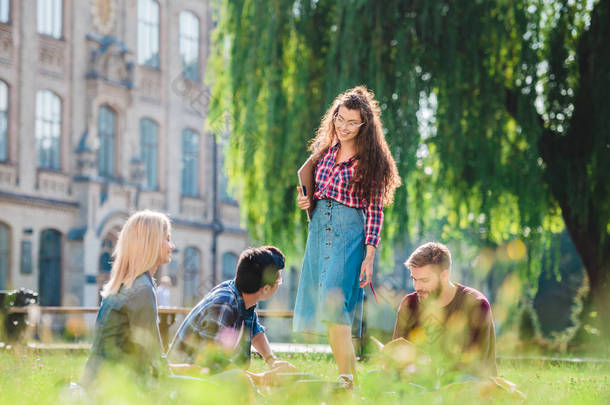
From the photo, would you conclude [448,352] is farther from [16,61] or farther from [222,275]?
[222,275]

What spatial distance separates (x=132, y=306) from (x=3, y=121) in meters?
20.0

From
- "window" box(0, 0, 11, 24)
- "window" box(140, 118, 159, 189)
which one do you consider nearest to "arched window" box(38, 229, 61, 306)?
"window" box(140, 118, 159, 189)

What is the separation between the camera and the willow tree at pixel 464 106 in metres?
12.8

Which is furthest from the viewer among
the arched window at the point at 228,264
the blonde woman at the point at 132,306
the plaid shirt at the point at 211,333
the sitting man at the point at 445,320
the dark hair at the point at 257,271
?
the arched window at the point at 228,264

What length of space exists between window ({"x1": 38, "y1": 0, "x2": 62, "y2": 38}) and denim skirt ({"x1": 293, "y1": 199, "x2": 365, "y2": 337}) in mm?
20474

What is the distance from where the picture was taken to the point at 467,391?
191 inches

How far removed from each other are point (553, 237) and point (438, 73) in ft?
11.0

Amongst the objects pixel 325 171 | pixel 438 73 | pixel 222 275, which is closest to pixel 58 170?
pixel 222 275

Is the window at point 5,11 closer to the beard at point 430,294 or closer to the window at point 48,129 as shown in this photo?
the window at point 48,129

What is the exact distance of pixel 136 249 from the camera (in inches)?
186

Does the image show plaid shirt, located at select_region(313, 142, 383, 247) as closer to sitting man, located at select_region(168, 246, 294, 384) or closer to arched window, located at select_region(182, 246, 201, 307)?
sitting man, located at select_region(168, 246, 294, 384)

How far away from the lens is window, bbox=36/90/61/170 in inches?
952

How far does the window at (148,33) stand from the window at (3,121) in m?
5.77

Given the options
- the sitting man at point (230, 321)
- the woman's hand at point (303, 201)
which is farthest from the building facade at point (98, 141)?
the sitting man at point (230, 321)
